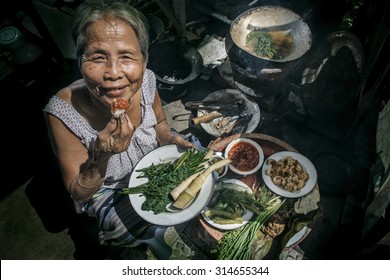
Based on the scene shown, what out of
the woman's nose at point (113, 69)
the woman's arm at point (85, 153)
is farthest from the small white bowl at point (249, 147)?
the woman's nose at point (113, 69)

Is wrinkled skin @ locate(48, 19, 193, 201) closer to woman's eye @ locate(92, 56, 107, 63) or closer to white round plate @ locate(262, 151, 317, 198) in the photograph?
woman's eye @ locate(92, 56, 107, 63)

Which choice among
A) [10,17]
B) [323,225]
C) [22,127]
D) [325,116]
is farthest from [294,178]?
[10,17]

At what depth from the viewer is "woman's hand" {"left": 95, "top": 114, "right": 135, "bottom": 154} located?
9.54 feet

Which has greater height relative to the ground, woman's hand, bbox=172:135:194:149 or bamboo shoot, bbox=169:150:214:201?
woman's hand, bbox=172:135:194:149

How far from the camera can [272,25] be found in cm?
571

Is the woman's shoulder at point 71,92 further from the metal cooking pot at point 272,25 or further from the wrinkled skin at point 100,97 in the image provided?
the metal cooking pot at point 272,25

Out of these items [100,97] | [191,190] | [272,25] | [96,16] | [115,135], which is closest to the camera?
[96,16]

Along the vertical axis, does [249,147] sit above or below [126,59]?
below

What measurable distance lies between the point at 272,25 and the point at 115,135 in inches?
162

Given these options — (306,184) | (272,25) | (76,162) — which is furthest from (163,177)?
(272,25)

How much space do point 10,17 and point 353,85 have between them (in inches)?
260

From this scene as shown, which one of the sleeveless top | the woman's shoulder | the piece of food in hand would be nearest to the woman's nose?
the piece of food in hand

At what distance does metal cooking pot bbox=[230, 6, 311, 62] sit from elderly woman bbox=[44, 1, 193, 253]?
7.88 feet

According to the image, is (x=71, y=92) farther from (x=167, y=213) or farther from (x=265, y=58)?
(x=265, y=58)
